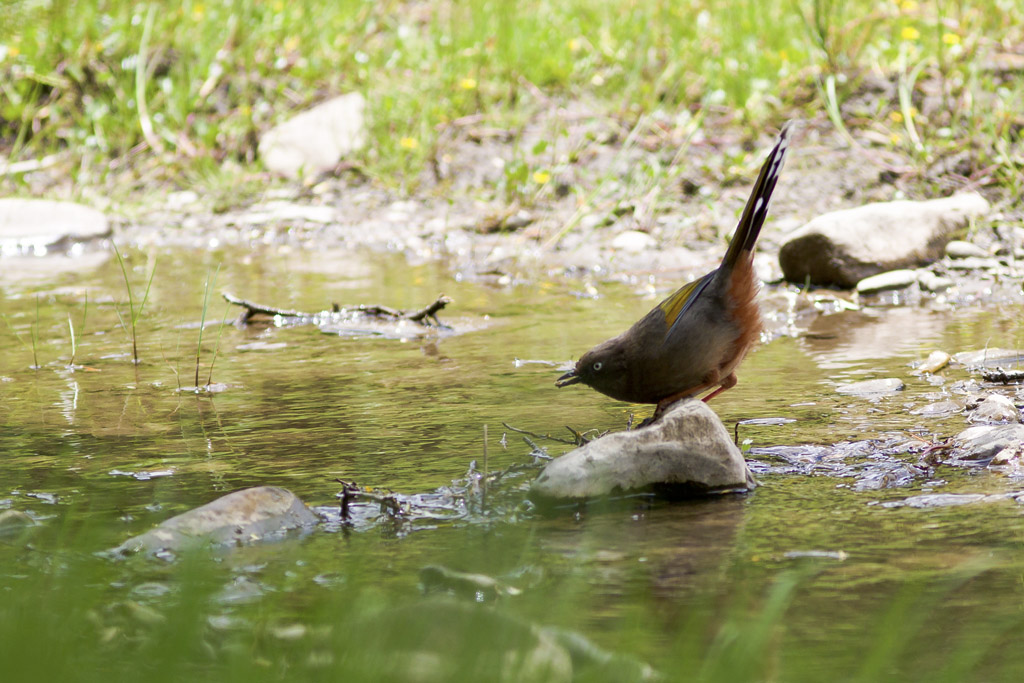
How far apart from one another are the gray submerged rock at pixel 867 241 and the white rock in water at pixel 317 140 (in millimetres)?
4480

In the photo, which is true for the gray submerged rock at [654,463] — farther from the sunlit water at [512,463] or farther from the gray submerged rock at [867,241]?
the gray submerged rock at [867,241]

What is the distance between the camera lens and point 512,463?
3.26 meters

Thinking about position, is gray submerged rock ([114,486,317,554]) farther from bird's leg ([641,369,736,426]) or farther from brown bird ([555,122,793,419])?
bird's leg ([641,369,736,426])

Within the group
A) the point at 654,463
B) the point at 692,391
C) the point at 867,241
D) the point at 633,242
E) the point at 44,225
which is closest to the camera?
the point at 654,463

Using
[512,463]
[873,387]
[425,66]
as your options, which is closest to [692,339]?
[512,463]

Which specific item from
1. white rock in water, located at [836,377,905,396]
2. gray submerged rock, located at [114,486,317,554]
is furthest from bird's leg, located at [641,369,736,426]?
gray submerged rock, located at [114,486,317,554]

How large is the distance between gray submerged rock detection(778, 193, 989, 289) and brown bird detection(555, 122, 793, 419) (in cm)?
263

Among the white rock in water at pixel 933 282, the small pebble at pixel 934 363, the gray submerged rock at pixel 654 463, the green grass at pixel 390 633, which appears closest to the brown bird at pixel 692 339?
the gray submerged rock at pixel 654 463

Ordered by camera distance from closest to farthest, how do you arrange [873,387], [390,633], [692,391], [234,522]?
[390,633]
[234,522]
[692,391]
[873,387]

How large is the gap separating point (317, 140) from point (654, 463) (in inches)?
289

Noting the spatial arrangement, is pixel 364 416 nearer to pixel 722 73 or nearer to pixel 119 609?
pixel 119 609

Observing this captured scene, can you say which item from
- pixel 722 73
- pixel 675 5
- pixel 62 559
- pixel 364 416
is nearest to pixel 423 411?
pixel 364 416

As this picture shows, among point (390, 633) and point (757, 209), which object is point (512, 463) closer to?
point (757, 209)

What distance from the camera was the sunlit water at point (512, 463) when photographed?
2.20m
